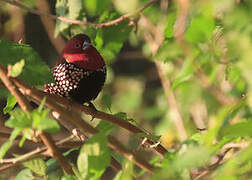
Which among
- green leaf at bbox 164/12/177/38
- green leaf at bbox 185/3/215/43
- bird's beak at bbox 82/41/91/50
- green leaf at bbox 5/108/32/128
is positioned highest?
green leaf at bbox 185/3/215/43

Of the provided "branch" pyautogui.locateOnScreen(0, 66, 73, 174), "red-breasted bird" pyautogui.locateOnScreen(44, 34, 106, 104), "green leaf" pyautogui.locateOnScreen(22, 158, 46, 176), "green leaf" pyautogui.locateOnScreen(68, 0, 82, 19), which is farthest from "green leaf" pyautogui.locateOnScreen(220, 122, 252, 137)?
"red-breasted bird" pyautogui.locateOnScreen(44, 34, 106, 104)

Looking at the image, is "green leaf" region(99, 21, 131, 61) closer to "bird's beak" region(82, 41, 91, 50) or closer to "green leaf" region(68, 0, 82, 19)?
"green leaf" region(68, 0, 82, 19)

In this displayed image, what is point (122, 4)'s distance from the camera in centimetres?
226

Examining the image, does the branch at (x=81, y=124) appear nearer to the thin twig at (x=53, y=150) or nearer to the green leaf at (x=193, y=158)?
the thin twig at (x=53, y=150)

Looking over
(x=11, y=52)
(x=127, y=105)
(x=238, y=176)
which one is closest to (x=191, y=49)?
(x=238, y=176)

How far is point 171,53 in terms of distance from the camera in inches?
54.3

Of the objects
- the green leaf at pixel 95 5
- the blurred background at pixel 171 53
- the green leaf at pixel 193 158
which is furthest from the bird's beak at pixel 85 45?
the green leaf at pixel 193 158

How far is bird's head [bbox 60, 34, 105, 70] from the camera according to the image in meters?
3.41

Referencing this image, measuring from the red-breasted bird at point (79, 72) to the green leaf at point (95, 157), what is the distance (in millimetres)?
1934

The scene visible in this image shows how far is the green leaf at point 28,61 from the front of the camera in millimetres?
1857

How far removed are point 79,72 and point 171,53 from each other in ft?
6.69

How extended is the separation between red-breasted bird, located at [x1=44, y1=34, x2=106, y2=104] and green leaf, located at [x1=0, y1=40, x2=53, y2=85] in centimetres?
141

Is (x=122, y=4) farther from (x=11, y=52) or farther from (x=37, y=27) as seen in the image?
(x=37, y=27)

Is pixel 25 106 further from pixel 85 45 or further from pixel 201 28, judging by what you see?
pixel 85 45
